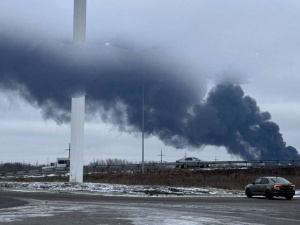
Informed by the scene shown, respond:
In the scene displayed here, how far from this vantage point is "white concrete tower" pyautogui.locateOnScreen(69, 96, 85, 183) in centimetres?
4209

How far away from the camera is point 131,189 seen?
39156 mm

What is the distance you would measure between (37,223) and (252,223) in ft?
21.8

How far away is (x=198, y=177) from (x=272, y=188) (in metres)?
23.4

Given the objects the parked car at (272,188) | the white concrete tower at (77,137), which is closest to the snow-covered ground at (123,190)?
the white concrete tower at (77,137)

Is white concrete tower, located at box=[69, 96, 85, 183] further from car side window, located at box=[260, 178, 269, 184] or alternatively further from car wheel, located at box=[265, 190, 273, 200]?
car wheel, located at box=[265, 190, 273, 200]

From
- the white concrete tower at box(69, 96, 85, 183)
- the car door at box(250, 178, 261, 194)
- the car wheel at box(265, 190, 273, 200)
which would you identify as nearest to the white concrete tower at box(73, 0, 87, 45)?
the white concrete tower at box(69, 96, 85, 183)

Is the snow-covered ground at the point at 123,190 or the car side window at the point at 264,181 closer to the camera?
the car side window at the point at 264,181

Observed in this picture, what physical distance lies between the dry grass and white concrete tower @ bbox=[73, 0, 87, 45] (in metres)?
15.5

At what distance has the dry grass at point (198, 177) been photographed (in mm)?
49938

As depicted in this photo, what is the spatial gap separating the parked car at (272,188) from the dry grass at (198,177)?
10787 millimetres

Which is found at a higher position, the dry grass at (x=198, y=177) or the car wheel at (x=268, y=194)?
the dry grass at (x=198, y=177)

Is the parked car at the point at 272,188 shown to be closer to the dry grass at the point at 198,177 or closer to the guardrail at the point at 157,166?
the dry grass at the point at 198,177

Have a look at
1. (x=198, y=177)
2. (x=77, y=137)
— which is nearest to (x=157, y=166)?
Answer: (x=198, y=177)

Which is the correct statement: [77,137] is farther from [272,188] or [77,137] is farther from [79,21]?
[272,188]
